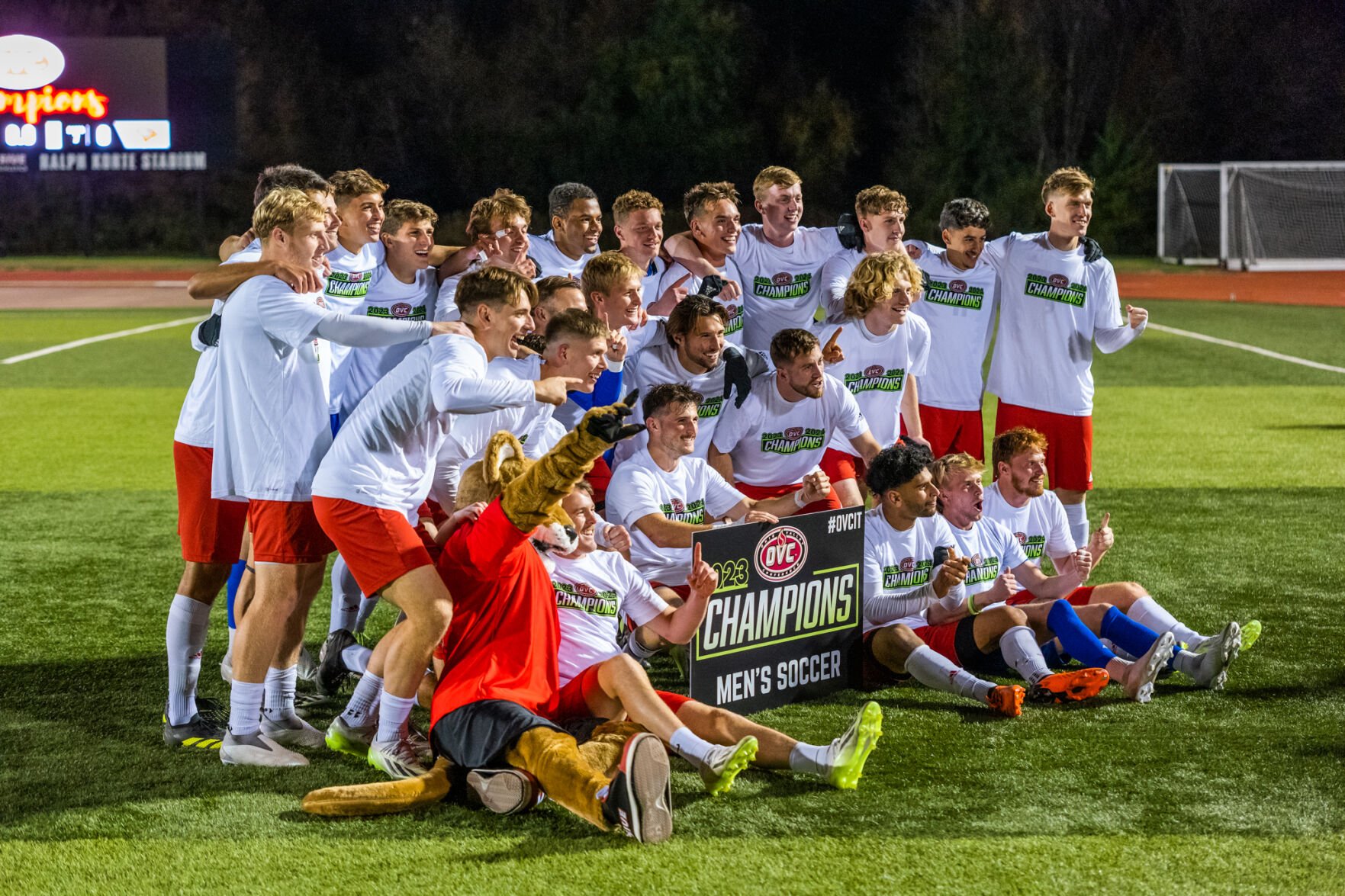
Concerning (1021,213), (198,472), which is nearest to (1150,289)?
(1021,213)

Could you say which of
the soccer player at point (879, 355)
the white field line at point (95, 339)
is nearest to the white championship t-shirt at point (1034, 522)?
the soccer player at point (879, 355)

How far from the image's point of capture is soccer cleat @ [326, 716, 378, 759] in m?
4.89

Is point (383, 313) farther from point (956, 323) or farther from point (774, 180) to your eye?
point (956, 323)

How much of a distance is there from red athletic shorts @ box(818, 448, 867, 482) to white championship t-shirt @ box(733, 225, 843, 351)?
2.36ft

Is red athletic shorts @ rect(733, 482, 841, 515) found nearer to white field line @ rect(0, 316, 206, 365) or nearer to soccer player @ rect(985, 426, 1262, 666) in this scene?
soccer player @ rect(985, 426, 1262, 666)

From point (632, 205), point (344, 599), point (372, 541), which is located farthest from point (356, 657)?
point (632, 205)

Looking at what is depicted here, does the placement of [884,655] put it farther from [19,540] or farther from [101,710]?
[19,540]

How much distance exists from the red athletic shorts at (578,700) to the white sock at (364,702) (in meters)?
0.65

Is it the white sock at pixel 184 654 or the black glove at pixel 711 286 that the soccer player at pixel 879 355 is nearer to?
the black glove at pixel 711 286

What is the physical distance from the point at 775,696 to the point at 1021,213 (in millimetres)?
35782

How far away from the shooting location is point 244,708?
4.88 metres

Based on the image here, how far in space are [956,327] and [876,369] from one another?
89 centimetres

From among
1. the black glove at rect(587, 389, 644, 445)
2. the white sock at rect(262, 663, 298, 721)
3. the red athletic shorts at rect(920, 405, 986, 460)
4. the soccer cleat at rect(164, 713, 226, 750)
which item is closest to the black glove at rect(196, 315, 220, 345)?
the white sock at rect(262, 663, 298, 721)

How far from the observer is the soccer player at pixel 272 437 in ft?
15.8
